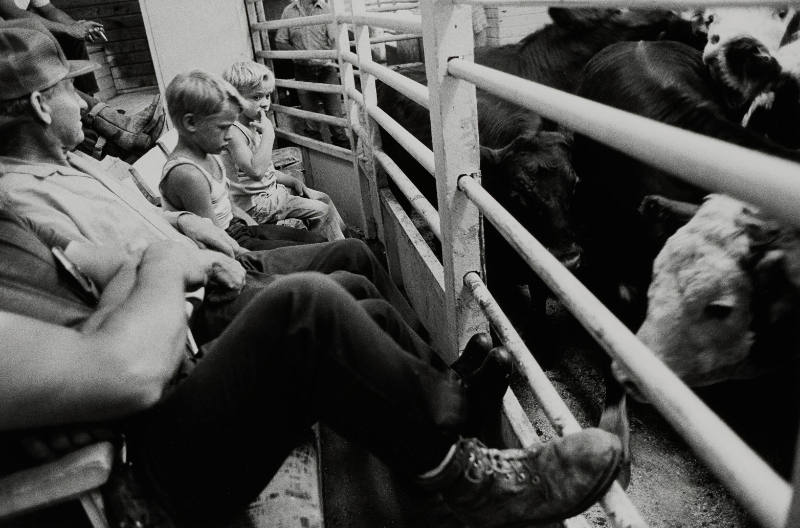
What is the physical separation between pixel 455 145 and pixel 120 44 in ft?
31.9

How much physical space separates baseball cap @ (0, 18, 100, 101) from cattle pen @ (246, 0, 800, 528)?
0.98m

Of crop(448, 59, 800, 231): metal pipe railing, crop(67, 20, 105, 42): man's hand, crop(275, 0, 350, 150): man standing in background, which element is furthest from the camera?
crop(275, 0, 350, 150): man standing in background

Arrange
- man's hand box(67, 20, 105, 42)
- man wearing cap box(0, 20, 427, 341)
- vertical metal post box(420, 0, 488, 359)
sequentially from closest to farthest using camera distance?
man wearing cap box(0, 20, 427, 341)
vertical metal post box(420, 0, 488, 359)
man's hand box(67, 20, 105, 42)

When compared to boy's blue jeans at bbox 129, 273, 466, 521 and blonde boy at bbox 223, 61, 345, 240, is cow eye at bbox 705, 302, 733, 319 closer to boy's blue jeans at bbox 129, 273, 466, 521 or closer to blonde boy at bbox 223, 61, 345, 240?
boy's blue jeans at bbox 129, 273, 466, 521

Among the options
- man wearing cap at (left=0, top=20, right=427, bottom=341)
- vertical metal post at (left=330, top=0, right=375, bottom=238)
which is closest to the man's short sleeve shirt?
man wearing cap at (left=0, top=20, right=427, bottom=341)

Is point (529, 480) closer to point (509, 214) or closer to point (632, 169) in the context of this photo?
point (509, 214)

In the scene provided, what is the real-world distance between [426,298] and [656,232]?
0.96 meters

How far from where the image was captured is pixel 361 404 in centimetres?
120

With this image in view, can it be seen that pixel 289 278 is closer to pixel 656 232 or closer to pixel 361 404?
pixel 361 404

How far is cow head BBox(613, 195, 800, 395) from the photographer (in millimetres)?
1616

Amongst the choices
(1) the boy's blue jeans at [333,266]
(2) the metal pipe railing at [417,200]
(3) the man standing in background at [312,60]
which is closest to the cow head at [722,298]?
(2) the metal pipe railing at [417,200]

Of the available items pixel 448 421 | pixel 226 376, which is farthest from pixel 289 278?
pixel 448 421

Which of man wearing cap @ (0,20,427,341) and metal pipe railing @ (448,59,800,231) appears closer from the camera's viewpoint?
metal pipe railing @ (448,59,800,231)

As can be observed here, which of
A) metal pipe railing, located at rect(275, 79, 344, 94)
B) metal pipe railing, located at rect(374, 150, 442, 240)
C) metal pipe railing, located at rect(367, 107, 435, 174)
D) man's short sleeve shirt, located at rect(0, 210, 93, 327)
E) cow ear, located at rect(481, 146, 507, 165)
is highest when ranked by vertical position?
man's short sleeve shirt, located at rect(0, 210, 93, 327)
